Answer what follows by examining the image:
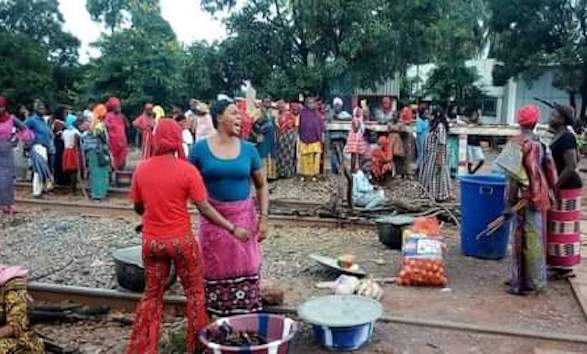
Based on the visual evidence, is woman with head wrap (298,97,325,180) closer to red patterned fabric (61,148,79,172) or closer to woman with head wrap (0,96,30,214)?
red patterned fabric (61,148,79,172)

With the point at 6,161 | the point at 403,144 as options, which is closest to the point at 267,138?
the point at 403,144

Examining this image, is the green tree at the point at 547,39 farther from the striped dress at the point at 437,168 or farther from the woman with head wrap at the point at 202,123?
the woman with head wrap at the point at 202,123

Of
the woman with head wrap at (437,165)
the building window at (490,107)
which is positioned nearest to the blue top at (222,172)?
the woman with head wrap at (437,165)

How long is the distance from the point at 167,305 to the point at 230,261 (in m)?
1.66

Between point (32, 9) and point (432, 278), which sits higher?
point (32, 9)

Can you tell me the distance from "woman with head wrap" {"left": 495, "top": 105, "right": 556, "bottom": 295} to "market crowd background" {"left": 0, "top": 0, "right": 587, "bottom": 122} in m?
11.9

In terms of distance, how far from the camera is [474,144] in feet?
44.0

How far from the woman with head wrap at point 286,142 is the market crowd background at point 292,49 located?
178 inches

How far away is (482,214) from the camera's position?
7.07 meters

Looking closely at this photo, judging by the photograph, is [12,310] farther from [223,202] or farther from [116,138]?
[116,138]

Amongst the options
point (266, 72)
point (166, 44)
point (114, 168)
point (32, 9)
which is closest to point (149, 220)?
point (114, 168)

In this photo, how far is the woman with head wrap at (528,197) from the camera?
5734mm

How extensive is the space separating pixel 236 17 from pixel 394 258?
1308 centimetres

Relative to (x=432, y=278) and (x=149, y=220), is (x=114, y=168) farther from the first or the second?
(x=149, y=220)
